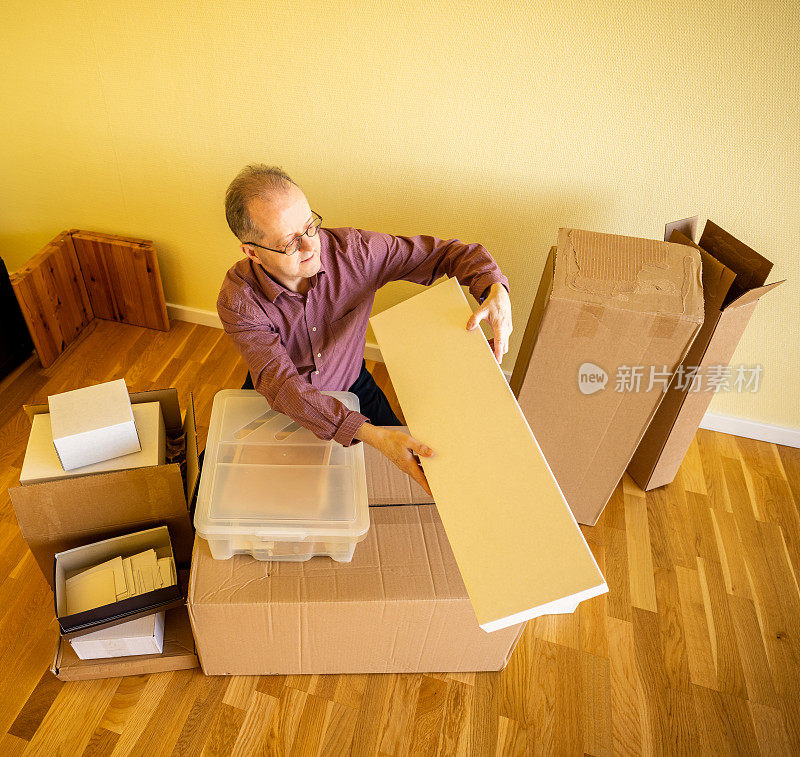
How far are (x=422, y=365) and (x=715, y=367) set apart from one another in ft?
3.28

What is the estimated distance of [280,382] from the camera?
125 cm

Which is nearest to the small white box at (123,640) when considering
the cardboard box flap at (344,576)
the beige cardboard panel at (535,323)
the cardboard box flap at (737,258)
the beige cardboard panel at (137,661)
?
the beige cardboard panel at (137,661)

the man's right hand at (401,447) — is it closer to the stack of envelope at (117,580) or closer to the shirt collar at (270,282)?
the shirt collar at (270,282)

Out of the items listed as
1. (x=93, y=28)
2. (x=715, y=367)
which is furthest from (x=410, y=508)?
(x=93, y=28)

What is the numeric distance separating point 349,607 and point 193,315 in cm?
167

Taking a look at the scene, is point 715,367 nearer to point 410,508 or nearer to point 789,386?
point 789,386

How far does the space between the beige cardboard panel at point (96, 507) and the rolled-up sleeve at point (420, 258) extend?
2.27 feet

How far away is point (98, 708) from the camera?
1.41m

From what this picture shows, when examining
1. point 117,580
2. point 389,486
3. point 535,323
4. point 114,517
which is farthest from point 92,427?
point 535,323

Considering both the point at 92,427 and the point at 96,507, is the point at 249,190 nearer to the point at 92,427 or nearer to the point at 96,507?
the point at 92,427

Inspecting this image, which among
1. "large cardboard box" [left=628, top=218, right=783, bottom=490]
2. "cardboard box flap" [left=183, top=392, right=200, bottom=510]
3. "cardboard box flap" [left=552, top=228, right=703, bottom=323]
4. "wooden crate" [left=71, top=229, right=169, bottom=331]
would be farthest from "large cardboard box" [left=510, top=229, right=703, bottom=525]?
"wooden crate" [left=71, top=229, right=169, bottom=331]

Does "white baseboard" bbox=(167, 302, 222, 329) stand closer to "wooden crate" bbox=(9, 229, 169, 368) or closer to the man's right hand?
"wooden crate" bbox=(9, 229, 169, 368)

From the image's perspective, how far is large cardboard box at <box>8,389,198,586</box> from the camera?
129 cm

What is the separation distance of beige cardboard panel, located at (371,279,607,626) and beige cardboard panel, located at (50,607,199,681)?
2.83 ft
